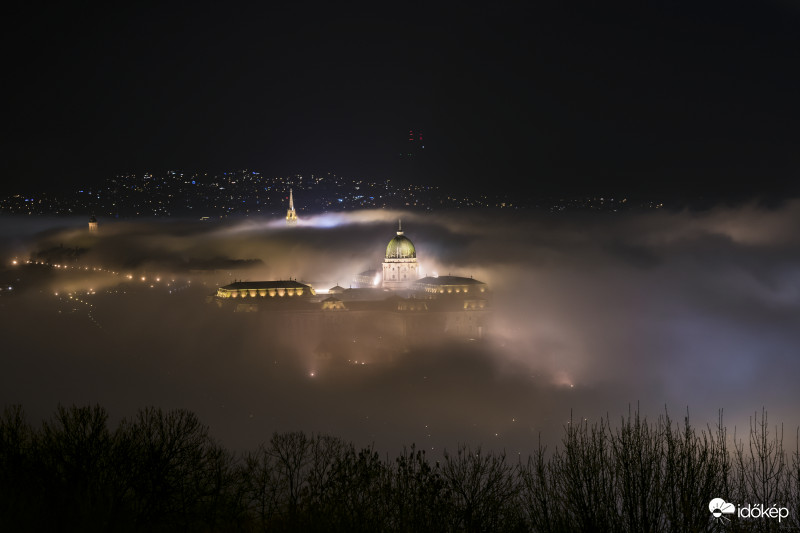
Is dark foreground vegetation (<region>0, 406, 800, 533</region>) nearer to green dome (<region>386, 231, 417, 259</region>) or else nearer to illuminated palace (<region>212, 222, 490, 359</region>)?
illuminated palace (<region>212, 222, 490, 359</region>)

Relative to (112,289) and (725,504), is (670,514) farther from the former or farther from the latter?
(112,289)

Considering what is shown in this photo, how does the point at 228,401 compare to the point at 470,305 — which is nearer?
the point at 228,401

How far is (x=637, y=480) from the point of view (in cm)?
1642

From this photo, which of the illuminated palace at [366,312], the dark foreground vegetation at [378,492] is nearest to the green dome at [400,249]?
the illuminated palace at [366,312]

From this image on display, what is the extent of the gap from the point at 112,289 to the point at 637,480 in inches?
2829

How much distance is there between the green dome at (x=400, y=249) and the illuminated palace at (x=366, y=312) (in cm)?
658

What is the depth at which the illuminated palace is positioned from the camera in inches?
2746

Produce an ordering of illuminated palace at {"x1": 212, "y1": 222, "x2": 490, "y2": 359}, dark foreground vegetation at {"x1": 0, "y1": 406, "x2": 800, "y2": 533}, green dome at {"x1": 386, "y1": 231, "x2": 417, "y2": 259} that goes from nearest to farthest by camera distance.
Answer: dark foreground vegetation at {"x1": 0, "y1": 406, "x2": 800, "y2": 533} → illuminated palace at {"x1": 212, "y1": 222, "x2": 490, "y2": 359} → green dome at {"x1": 386, "y1": 231, "x2": 417, "y2": 259}

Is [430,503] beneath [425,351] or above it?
beneath

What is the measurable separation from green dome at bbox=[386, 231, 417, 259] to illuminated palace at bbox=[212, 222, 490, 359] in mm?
6578

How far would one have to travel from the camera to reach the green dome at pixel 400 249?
3413 inches

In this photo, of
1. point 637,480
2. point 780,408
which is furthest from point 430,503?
point 780,408

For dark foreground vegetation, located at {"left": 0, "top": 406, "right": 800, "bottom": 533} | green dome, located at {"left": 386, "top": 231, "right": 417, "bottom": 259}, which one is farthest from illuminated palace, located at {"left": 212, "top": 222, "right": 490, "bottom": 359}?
dark foreground vegetation, located at {"left": 0, "top": 406, "right": 800, "bottom": 533}

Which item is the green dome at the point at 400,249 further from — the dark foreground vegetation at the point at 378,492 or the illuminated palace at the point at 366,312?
the dark foreground vegetation at the point at 378,492
